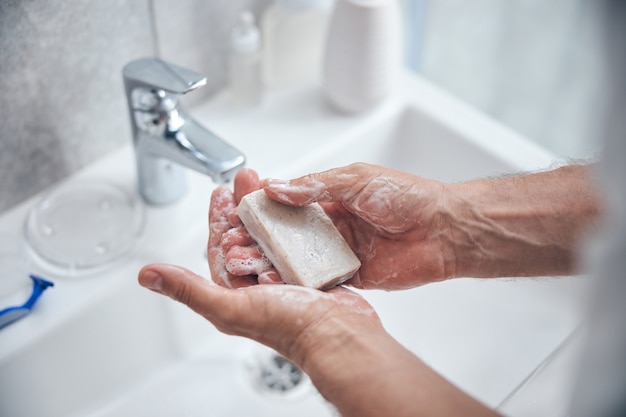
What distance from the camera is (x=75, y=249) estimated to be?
2.64 ft

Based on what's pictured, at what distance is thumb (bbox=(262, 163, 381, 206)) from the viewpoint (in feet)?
2.23

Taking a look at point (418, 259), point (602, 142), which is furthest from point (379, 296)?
point (602, 142)

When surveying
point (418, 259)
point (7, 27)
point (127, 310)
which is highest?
point (7, 27)

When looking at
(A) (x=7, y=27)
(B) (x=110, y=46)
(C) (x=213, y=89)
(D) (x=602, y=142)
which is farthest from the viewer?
(C) (x=213, y=89)

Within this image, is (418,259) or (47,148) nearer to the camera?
(418,259)

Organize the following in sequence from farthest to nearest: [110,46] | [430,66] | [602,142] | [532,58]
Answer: [430,66] → [532,58] → [110,46] → [602,142]

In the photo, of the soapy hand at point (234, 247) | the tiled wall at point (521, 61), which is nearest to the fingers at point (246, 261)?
the soapy hand at point (234, 247)

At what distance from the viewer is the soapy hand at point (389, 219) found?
69 cm

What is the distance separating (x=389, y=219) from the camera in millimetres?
709

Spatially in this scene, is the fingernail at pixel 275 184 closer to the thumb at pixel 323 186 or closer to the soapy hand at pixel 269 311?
the thumb at pixel 323 186

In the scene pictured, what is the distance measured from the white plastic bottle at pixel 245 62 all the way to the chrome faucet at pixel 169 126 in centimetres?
17

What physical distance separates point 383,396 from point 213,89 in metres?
0.61

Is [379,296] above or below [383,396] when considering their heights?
below

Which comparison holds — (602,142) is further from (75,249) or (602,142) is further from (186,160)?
(75,249)
